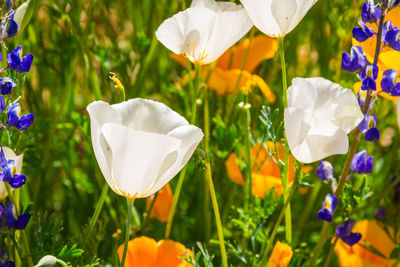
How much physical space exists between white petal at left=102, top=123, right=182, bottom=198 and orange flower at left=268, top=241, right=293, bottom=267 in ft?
0.49

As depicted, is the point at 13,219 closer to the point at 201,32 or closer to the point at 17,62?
the point at 17,62

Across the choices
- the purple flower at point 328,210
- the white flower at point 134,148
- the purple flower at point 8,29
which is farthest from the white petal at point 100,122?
the purple flower at point 328,210

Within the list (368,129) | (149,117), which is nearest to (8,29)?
(149,117)

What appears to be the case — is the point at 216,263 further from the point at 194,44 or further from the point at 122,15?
the point at 122,15

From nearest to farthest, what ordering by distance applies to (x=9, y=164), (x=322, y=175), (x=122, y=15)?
(x=9, y=164) → (x=322, y=175) → (x=122, y=15)

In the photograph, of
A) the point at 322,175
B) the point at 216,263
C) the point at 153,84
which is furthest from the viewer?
the point at 153,84

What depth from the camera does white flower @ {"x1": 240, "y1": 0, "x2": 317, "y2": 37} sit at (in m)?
0.60

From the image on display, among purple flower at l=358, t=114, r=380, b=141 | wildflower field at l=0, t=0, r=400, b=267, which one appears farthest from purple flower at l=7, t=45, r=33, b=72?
purple flower at l=358, t=114, r=380, b=141

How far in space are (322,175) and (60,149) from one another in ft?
1.92

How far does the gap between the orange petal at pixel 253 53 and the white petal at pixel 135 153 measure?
448 millimetres

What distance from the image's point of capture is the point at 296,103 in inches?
22.1

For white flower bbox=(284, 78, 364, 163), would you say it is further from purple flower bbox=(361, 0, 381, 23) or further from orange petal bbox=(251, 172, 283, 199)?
orange petal bbox=(251, 172, 283, 199)

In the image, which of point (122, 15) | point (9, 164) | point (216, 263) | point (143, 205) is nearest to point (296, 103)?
point (9, 164)

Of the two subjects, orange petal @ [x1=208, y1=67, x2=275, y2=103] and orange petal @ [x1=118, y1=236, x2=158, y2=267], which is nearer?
orange petal @ [x1=118, y1=236, x2=158, y2=267]
